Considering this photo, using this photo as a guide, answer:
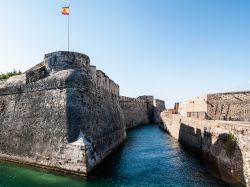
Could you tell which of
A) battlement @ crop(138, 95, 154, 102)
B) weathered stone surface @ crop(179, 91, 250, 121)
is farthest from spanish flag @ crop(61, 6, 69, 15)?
battlement @ crop(138, 95, 154, 102)

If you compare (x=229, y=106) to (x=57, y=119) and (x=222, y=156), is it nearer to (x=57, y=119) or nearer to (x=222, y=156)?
(x=222, y=156)

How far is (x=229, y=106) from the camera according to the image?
2400 cm

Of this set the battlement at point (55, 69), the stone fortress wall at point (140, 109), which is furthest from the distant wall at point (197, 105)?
the stone fortress wall at point (140, 109)

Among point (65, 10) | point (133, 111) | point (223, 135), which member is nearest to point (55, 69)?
point (65, 10)

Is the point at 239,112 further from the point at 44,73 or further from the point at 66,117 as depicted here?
the point at 44,73

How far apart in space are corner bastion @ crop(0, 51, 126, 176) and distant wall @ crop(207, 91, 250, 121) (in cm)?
1280

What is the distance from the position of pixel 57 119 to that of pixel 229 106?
1911 cm

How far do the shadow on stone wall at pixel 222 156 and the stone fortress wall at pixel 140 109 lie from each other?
25986mm

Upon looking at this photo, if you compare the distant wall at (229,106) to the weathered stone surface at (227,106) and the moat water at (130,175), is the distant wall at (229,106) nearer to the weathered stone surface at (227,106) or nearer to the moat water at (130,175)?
the weathered stone surface at (227,106)

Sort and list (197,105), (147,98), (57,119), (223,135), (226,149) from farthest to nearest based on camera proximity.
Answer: (147,98) < (197,105) < (57,119) < (223,135) < (226,149)

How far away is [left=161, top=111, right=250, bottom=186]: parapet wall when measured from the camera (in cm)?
1082

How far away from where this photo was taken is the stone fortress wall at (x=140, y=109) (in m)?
44.3

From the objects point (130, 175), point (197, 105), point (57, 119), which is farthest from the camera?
point (197, 105)

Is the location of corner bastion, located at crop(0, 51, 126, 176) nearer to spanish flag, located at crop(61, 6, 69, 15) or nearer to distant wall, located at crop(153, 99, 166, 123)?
spanish flag, located at crop(61, 6, 69, 15)
